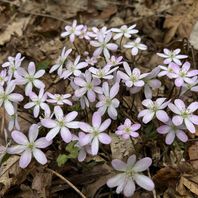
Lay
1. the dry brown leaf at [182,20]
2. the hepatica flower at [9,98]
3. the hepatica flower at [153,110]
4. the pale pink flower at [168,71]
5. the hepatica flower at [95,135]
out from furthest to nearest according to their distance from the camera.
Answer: the dry brown leaf at [182,20] → the pale pink flower at [168,71] → the hepatica flower at [9,98] → the hepatica flower at [153,110] → the hepatica flower at [95,135]

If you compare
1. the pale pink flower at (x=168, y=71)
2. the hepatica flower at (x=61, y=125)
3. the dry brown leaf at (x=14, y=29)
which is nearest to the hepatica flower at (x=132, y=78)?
the pale pink flower at (x=168, y=71)

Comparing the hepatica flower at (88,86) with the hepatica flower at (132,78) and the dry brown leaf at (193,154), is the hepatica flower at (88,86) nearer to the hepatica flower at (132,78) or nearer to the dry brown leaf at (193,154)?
the hepatica flower at (132,78)

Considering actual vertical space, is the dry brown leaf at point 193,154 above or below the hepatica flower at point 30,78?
below

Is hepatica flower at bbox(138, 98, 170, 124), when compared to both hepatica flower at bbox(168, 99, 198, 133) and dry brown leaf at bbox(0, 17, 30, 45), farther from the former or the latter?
dry brown leaf at bbox(0, 17, 30, 45)

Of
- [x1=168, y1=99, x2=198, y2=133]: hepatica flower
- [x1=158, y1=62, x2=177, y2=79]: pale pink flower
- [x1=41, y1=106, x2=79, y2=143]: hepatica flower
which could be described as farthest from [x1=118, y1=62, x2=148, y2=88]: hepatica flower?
[x1=41, y1=106, x2=79, y2=143]: hepatica flower

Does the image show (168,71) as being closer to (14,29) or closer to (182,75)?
(182,75)

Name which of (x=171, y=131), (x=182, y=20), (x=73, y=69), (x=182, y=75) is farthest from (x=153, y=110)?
(x=182, y=20)
